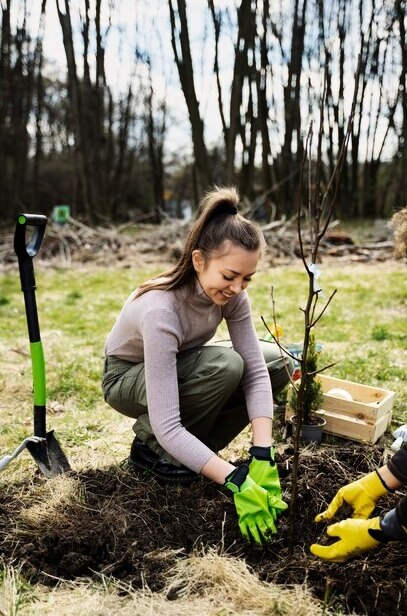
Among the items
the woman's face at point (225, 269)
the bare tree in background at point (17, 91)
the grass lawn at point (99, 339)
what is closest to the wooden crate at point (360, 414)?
the grass lawn at point (99, 339)

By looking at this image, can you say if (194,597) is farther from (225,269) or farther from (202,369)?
(225,269)

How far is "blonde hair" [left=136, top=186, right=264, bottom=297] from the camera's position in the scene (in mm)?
2064

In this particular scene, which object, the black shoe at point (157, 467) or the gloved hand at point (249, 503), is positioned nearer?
the gloved hand at point (249, 503)

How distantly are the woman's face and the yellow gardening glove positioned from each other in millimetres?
868

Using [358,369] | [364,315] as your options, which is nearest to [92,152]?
[364,315]

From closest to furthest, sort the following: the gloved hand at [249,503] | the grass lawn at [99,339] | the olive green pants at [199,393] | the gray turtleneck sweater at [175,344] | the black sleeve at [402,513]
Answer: the black sleeve at [402,513]
the gloved hand at [249,503]
the gray turtleneck sweater at [175,344]
the olive green pants at [199,393]
the grass lawn at [99,339]

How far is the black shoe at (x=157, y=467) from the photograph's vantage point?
2311 millimetres

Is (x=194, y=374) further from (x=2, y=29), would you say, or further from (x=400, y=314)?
(x=2, y=29)

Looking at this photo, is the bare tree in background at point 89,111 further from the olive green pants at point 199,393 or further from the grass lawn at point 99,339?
the olive green pants at point 199,393

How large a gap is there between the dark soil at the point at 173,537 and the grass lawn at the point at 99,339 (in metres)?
0.13

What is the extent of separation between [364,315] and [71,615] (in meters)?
4.36

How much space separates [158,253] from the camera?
9398 mm

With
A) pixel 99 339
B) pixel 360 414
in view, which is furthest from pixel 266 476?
pixel 99 339

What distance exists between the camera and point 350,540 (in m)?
1.70
